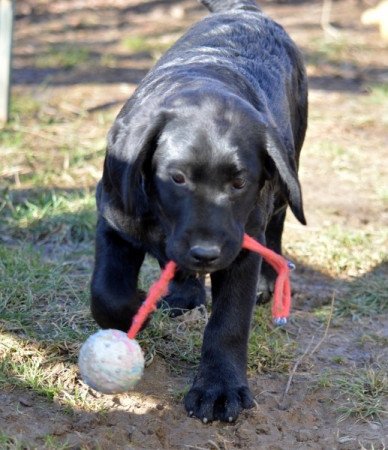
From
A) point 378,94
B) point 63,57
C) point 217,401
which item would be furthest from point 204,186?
point 63,57

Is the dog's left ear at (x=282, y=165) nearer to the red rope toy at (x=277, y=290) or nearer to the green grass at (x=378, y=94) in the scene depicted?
the red rope toy at (x=277, y=290)

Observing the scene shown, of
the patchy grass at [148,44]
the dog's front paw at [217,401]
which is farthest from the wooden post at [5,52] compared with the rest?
the dog's front paw at [217,401]

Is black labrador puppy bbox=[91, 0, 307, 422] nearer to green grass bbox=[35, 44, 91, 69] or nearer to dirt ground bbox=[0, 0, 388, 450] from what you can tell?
dirt ground bbox=[0, 0, 388, 450]

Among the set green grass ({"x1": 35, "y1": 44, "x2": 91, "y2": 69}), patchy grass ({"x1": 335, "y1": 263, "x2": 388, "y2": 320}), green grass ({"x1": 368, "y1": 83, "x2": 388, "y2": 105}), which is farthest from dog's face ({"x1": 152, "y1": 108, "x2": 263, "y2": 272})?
green grass ({"x1": 35, "y1": 44, "x2": 91, "y2": 69})

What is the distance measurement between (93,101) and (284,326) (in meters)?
4.32

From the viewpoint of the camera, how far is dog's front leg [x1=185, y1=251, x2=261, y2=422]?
13.0 ft

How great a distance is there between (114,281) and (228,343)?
52 centimetres

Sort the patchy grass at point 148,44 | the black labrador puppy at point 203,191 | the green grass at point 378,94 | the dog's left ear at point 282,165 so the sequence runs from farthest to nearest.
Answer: the patchy grass at point 148,44, the green grass at point 378,94, the dog's left ear at point 282,165, the black labrador puppy at point 203,191

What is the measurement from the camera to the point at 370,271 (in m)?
5.79

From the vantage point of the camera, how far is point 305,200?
6832 mm

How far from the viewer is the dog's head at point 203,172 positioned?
141 inches

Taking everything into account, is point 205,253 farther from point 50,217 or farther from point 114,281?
point 50,217

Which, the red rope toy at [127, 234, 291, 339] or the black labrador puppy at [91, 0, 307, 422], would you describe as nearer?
the black labrador puppy at [91, 0, 307, 422]

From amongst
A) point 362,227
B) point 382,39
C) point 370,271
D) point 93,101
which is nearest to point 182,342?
point 370,271
